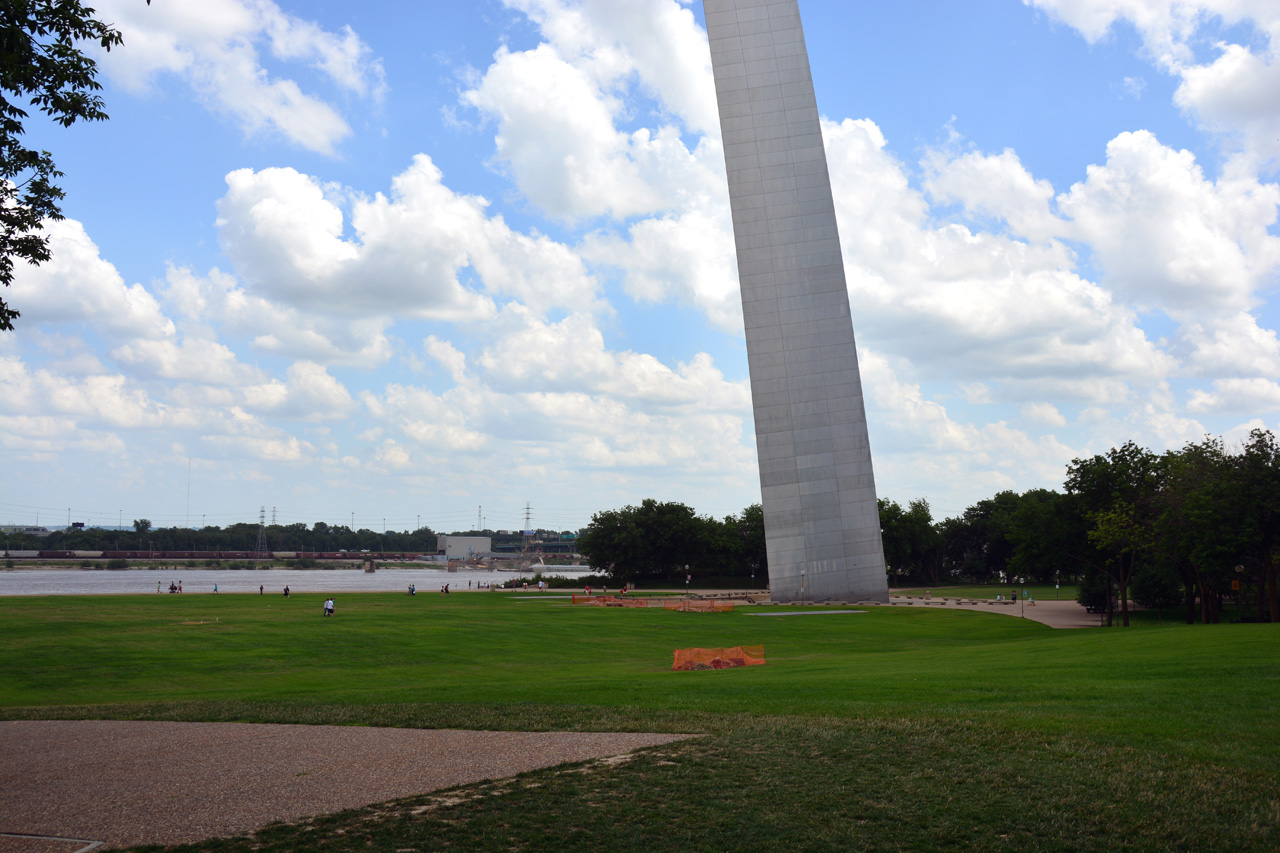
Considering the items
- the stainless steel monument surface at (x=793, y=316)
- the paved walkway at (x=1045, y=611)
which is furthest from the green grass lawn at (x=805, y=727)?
the stainless steel monument surface at (x=793, y=316)

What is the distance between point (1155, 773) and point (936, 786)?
245cm

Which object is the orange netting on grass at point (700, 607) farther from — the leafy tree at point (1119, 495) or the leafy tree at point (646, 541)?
the leafy tree at point (646, 541)

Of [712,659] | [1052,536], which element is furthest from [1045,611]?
[712,659]

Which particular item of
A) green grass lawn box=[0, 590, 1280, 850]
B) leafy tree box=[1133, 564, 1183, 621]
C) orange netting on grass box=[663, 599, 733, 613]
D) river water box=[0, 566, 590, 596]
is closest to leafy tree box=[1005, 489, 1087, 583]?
leafy tree box=[1133, 564, 1183, 621]

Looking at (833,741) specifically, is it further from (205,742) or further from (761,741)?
(205,742)

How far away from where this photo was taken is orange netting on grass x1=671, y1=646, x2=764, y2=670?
90.7 feet

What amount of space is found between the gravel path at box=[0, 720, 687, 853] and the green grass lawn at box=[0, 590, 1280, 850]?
765 mm

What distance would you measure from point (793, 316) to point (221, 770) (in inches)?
2379

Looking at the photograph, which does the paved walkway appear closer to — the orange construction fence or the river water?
the orange construction fence

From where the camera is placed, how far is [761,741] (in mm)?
12227

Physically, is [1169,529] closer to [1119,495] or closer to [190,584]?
[1119,495]

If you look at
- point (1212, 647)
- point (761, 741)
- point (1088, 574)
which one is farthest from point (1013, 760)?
point (1088, 574)

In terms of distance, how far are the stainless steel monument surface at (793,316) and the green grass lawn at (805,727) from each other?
110 ft

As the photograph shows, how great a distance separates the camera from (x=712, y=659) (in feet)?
92.6
